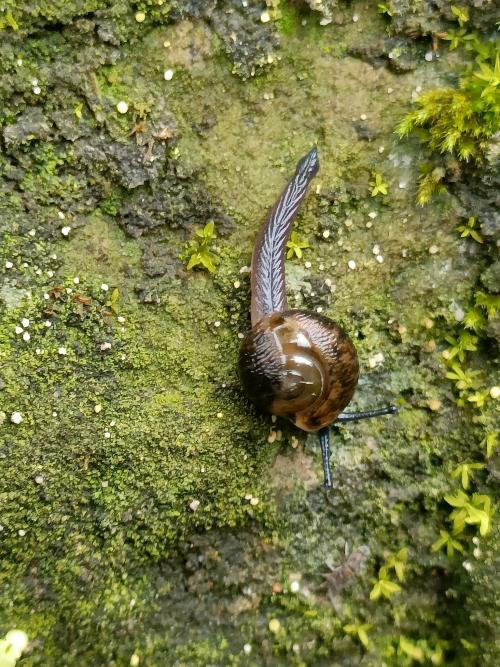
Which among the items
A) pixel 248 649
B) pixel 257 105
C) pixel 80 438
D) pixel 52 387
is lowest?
pixel 248 649

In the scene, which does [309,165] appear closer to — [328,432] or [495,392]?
[328,432]

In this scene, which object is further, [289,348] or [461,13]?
[461,13]

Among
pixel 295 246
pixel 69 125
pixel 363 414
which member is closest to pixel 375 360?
pixel 363 414

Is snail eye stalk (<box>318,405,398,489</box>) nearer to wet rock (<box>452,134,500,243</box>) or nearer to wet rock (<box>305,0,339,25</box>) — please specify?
wet rock (<box>452,134,500,243</box>)

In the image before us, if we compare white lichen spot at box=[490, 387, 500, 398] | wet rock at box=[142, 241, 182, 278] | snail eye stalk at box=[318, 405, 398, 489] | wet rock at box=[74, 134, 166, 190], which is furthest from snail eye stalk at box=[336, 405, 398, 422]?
wet rock at box=[74, 134, 166, 190]

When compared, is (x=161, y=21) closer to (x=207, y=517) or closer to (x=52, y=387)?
(x=52, y=387)

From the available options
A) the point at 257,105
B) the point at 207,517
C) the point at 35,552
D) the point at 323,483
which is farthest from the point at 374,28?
the point at 35,552
